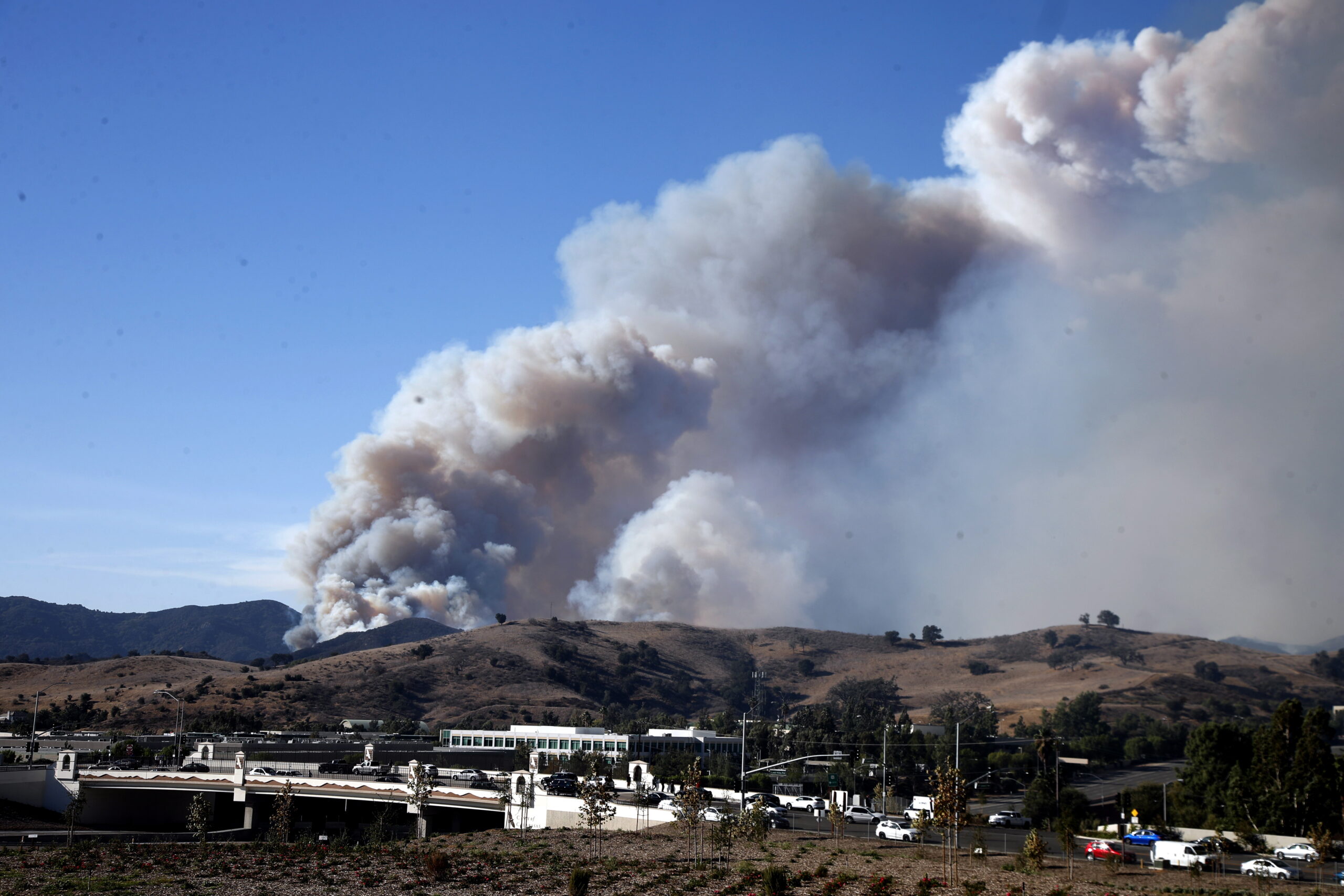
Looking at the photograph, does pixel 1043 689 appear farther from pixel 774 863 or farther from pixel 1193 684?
pixel 774 863

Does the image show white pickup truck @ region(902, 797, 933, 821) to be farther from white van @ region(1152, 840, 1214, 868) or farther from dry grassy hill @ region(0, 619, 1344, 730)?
dry grassy hill @ region(0, 619, 1344, 730)

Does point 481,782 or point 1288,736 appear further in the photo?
point 481,782

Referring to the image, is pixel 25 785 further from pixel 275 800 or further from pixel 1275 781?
pixel 1275 781

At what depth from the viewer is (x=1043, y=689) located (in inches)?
7451

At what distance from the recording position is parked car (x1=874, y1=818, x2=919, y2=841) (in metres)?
61.2

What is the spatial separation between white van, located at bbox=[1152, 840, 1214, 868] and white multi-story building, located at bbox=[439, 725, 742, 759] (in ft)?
218

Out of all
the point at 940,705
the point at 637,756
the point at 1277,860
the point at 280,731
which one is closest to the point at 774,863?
the point at 1277,860

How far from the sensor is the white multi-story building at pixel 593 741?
4673 inches

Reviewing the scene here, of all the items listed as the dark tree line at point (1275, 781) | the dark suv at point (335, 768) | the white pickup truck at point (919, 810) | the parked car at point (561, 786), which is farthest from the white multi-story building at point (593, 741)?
the dark tree line at point (1275, 781)

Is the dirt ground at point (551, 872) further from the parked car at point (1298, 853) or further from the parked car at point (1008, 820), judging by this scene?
the parked car at point (1008, 820)

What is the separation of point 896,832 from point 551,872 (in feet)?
82.5

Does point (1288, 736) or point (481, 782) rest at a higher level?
point (1288, 736)

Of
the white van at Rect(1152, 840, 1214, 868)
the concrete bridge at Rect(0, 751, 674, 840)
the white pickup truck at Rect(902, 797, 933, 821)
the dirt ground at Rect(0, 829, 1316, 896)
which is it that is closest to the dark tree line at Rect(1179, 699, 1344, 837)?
the white van at Rect(1152, 840, 1214, 868)

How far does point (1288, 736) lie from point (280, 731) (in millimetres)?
112276
